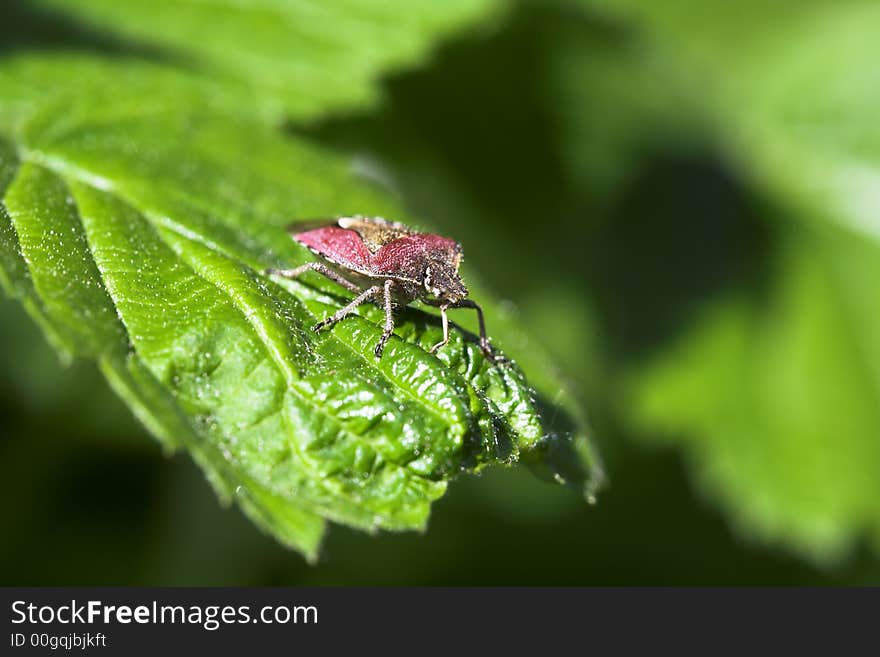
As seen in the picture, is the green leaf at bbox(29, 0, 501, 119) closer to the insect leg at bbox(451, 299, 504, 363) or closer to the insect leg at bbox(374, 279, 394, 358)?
the insect leg at bbox(374, 279, 394, 358)

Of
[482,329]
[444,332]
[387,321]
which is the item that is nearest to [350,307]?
[387,321]

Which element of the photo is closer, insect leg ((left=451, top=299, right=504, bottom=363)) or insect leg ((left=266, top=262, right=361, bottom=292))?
insect leg ((left=451, top=299, right=504, bottom=363))

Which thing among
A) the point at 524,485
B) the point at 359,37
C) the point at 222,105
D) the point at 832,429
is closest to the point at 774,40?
the point at 832,429

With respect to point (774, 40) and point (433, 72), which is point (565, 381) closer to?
point (433, 72)

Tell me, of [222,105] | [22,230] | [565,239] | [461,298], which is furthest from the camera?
[565,239]

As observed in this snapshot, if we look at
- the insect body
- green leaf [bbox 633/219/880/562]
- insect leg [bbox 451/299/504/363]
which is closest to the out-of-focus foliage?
green leaf [bbox 633/219/880/562]

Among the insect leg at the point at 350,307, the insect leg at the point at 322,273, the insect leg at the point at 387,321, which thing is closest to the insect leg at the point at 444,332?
the insect leg at the point at 387,321

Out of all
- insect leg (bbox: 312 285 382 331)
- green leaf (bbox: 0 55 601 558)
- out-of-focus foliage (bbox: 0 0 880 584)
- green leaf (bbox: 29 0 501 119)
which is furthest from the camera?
out-of-focus foliage (bbox: 0 0 880 584)
